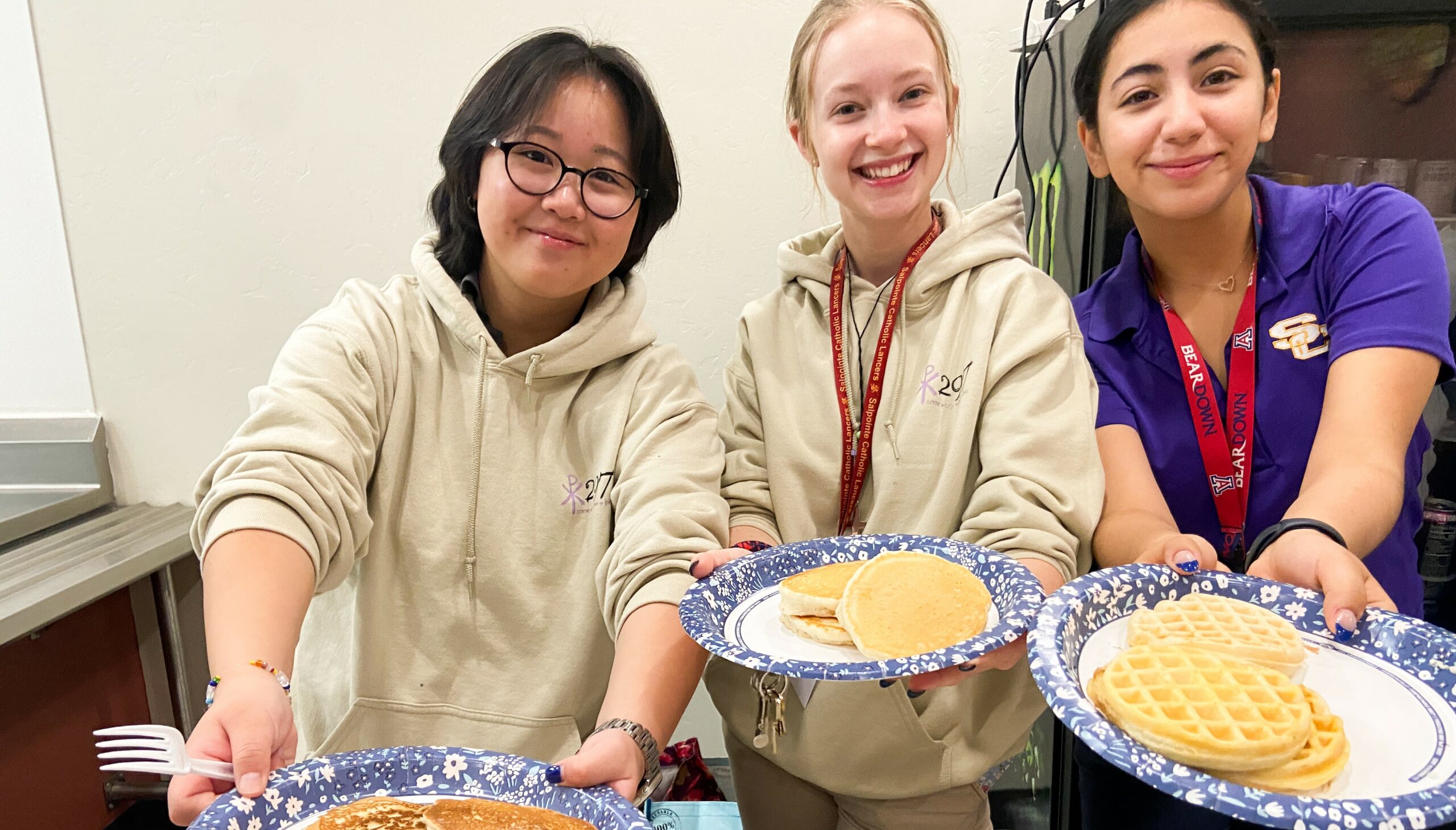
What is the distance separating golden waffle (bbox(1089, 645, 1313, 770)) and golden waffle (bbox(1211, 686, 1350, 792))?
0.01m

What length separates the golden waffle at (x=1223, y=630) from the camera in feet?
2.95

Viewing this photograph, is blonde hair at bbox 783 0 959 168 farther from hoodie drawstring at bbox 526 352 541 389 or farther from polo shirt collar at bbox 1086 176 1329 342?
hoodie drawstring at bbox 526 352 541 389

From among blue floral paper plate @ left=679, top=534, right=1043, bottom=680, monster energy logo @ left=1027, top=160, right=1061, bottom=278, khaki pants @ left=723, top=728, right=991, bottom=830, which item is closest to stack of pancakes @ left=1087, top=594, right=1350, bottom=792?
blue floral paper plate @ left=679, top=534, right=1043, bottom=680

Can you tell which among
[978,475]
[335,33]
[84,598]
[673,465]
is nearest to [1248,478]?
[978,475]

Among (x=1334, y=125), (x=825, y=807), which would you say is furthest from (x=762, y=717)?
(x=1334, y=125)

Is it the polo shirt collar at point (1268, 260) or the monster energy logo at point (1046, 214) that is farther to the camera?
the monster energy logo at point (1046, 214)

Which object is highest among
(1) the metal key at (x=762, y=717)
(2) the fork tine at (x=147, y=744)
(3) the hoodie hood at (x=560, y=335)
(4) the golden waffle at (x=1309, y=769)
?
(3) the hoodie hood at (x=560, y=335)

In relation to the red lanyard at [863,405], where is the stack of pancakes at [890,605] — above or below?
below

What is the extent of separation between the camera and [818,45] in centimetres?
136

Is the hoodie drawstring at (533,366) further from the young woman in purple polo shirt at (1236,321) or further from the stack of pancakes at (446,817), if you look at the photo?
the young woman in purple polo shirt at (1236,321)

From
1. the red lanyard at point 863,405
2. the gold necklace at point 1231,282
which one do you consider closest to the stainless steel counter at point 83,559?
the red lanyard at point 863,405

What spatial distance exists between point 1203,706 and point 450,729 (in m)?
1.02

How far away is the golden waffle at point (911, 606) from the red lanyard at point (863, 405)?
255 mm

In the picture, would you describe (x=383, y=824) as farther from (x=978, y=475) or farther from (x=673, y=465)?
(x=978, y=475)
